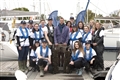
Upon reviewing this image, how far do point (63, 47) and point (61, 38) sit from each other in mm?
335

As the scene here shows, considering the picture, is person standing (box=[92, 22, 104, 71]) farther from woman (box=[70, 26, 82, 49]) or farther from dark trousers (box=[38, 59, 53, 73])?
dark trousers (box=[38, 59, 53, 73])

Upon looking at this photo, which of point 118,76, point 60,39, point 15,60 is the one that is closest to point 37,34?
point 60,39

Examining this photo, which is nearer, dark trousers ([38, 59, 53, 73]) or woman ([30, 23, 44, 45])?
dark trousers ([38, 59, 53, 73])

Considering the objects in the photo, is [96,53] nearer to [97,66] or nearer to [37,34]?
[97,66]

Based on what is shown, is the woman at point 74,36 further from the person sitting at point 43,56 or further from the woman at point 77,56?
the person sitting at point 43,56

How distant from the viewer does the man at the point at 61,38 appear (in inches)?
345

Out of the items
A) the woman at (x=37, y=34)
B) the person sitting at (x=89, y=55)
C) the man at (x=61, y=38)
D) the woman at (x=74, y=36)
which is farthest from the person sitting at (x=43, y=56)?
the person sitting at (x=89, y=55)

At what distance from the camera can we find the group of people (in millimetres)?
8555

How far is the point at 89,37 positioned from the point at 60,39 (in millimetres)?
934

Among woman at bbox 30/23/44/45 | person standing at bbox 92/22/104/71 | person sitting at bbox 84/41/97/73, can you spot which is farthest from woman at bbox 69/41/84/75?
woman at bbox 30/23/44/45

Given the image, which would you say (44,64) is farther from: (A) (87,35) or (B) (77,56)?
(A) (87,35)

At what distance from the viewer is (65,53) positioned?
29.0 ft

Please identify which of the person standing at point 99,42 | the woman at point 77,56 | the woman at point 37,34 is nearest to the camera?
the woman at point 77,56

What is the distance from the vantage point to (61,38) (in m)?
8.91
